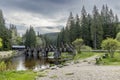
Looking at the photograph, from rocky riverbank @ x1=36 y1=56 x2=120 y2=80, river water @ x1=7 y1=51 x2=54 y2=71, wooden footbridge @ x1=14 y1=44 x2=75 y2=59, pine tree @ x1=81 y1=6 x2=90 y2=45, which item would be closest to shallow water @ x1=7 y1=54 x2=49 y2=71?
river water @ x1=7 y1=51 x2=54 y2=71

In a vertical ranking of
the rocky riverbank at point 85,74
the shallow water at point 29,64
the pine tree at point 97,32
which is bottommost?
the shallow water at point 29,64

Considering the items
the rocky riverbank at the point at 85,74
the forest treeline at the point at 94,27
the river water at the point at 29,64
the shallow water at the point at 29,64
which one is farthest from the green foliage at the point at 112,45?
the forest treeline at the point at 94,27

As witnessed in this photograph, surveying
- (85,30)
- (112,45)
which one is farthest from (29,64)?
(85,30)

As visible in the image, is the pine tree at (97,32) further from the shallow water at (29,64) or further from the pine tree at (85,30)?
Answer: the shallow water at (29,64)

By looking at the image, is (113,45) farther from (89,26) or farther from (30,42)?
(30,42)

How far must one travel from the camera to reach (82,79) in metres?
26.6

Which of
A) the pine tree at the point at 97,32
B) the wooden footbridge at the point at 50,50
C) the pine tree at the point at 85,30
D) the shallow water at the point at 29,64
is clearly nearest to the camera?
the shallow water at the point at 29,64

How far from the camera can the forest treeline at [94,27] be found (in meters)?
113

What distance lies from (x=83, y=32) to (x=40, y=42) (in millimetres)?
80108

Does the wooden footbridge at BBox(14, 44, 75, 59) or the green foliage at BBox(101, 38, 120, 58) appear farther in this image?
the wooden footbridge at BBox(14, 44, 75, 59)

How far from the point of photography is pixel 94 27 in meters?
112

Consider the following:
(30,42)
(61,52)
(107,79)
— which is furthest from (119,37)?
(30,42)

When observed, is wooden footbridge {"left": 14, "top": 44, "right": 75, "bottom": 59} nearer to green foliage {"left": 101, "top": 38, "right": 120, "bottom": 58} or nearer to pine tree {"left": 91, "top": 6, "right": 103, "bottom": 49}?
pine tree {"left": 91, "top": 6, "right": 103, "bottom": 49}

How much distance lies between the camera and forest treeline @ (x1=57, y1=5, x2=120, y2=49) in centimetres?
11269
